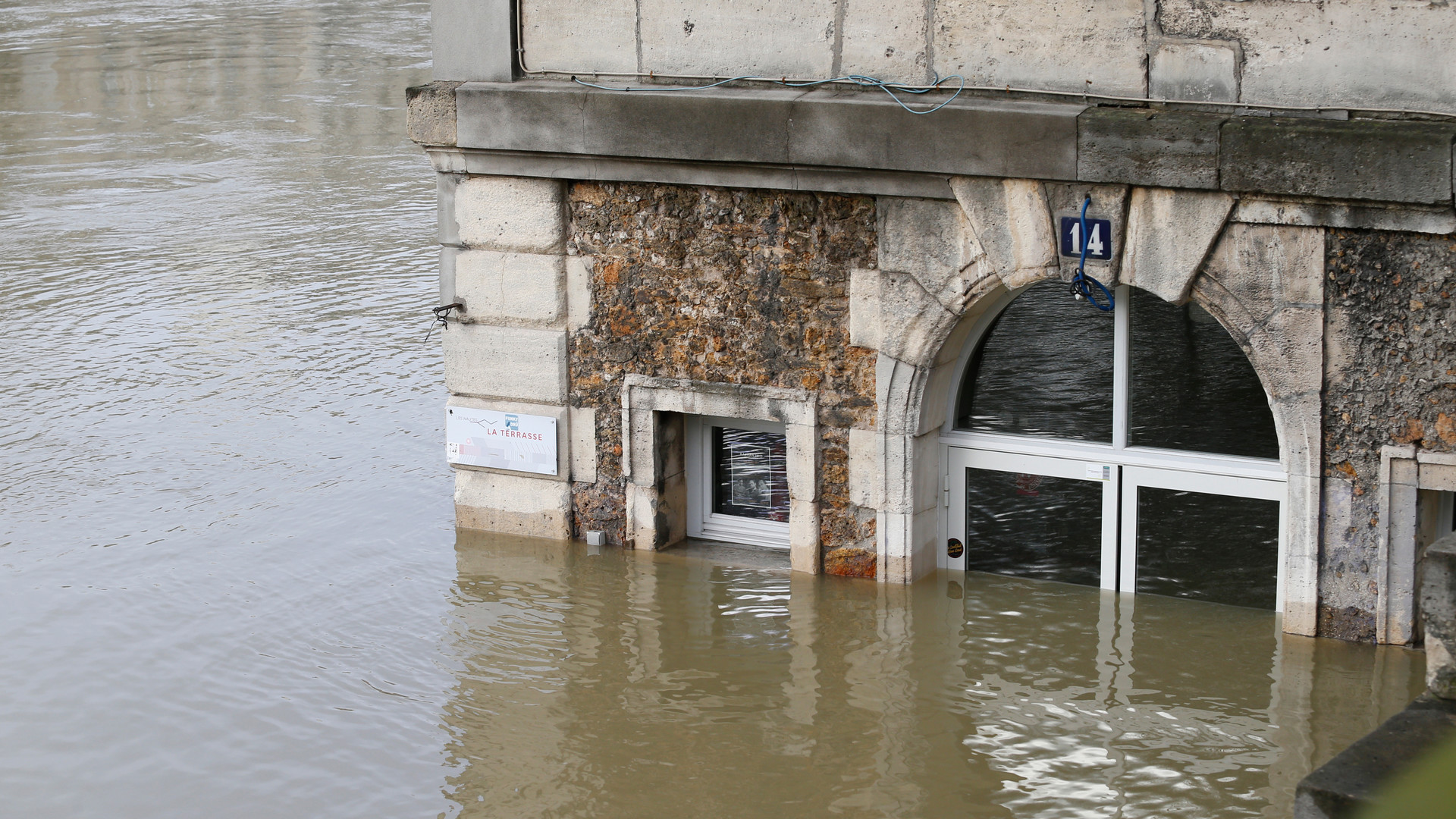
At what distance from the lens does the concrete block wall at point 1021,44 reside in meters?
6.28

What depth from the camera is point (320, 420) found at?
1110cm

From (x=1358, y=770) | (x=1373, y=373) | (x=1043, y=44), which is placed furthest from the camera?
(x=1043, y=44)

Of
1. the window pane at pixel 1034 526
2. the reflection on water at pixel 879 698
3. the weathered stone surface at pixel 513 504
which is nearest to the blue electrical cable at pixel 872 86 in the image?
the window pane at pixel 1034 526

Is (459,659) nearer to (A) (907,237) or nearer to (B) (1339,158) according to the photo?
(A) (907,237)

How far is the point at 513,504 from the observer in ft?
28.8

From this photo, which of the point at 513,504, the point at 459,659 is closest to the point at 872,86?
the point at 513,504

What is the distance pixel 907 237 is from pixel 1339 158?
78.7 inches

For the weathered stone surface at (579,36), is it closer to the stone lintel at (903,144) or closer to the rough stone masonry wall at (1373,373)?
the stone lintel at (903,144)

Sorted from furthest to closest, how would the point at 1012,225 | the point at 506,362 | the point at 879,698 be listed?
1. the point at 506,362
2. the point at 1012,225
3. the point at 879,698

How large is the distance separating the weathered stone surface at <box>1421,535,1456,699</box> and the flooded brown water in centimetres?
168

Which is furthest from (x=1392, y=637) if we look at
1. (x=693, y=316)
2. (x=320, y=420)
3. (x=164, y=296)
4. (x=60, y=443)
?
(x=164, y=296)

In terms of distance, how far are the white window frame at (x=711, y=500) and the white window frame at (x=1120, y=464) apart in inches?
38.4

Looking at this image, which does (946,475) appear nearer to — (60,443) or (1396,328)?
(1396,328)

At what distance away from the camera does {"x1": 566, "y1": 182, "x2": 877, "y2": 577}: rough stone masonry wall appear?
7648mm
